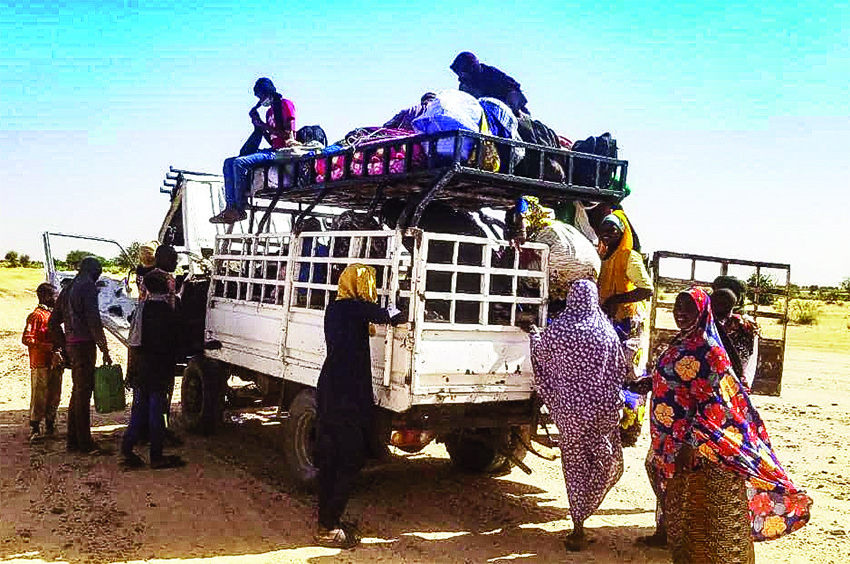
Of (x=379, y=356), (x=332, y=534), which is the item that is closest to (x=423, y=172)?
(x=379, y=356)

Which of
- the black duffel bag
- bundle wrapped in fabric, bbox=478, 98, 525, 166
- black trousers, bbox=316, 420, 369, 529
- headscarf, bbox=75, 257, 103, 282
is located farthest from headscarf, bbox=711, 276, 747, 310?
headscarf, bbox=75, 257, 103, 282

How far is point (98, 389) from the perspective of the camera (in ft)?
24.9

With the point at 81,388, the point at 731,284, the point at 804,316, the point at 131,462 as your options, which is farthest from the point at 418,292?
the point at 804,316

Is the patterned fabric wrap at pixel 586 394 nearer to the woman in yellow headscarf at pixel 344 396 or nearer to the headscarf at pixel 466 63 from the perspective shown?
the woman in yellow headscarf at pixel 344 396

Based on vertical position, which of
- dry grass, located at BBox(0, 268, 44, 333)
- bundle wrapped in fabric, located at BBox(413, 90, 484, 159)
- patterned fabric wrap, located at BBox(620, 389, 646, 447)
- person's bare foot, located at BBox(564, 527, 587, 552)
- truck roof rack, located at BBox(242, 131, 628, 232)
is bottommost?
dry grass, located at BBox(0, 268, 44, 333)

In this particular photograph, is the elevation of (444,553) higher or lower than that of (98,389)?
lower

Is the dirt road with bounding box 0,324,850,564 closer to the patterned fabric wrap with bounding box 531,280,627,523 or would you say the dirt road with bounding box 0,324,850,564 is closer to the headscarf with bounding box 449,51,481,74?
the patterned fabric wrap with bounding box 531,280,627,523

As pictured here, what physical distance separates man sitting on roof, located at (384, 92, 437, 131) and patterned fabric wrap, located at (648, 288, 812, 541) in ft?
8.51

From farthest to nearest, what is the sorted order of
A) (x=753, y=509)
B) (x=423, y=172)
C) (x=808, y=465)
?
1. (x=808, y=465)
2. (x=423, y=172)
3. (x=753, y=509)

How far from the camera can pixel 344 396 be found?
209 inches

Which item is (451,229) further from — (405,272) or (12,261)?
(12,261)

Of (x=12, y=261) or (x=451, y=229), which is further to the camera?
(x=12, y=261)

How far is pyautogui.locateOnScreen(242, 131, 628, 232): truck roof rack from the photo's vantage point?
220 inches

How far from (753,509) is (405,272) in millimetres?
2753
